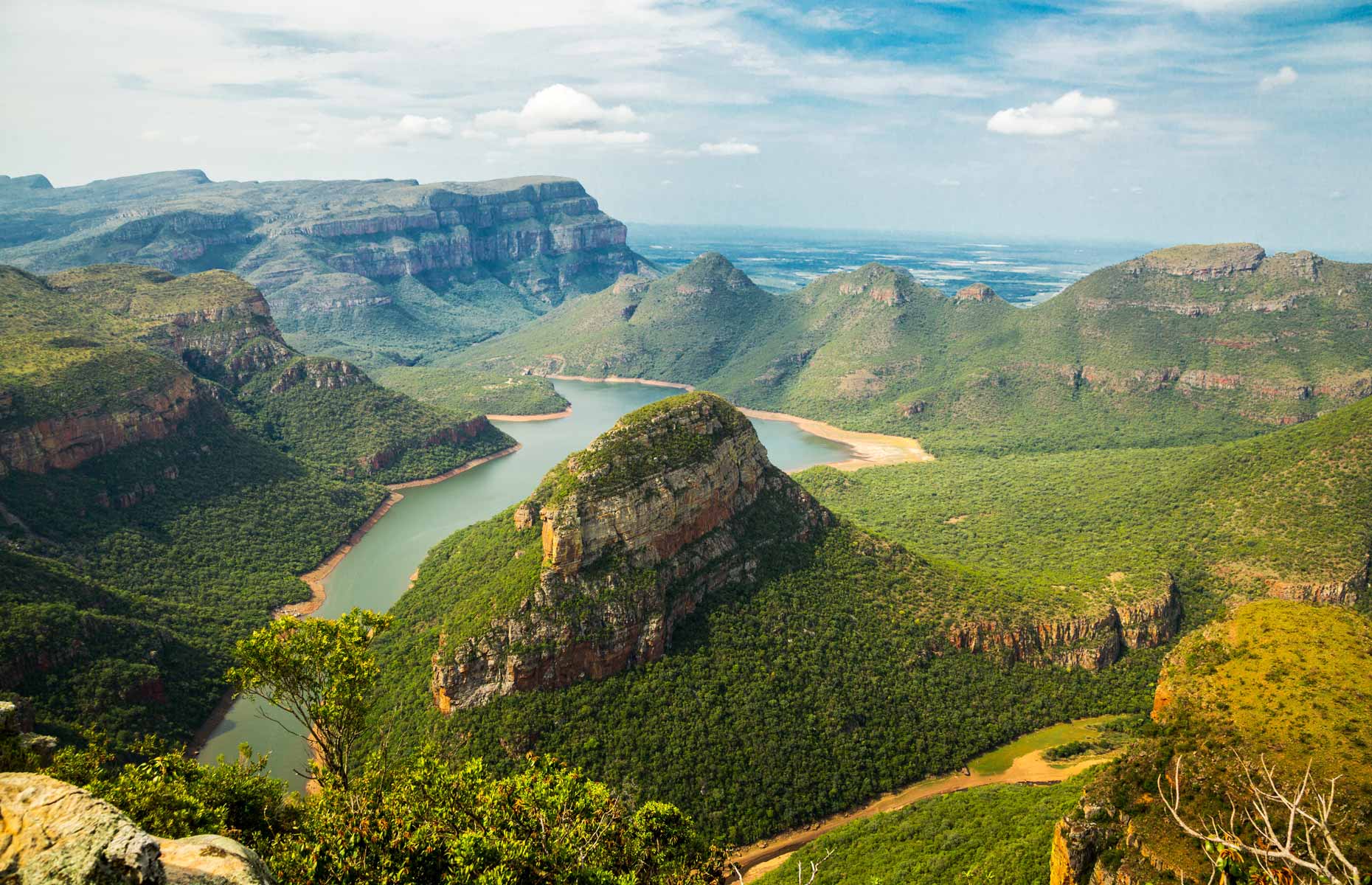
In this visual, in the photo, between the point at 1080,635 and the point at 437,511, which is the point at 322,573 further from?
the point at 1080,635

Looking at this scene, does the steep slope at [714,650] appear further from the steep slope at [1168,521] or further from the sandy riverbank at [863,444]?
the sandy riverbank at [863,444]

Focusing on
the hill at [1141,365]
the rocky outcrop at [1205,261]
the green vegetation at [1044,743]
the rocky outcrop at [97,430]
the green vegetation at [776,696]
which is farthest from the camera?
the rocky outcrop at [1205,261]

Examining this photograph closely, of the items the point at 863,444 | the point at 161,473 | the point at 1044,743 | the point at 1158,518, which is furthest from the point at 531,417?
the point at 1044,743

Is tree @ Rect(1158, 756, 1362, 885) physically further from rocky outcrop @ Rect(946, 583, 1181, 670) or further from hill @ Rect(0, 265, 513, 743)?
hill @ Rect(0, 265, 513, 743)

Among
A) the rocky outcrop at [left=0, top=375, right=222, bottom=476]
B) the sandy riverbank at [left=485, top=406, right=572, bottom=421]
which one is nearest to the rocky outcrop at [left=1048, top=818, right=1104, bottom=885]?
the rocky outcrop at [left=0, top=375, right=222, bottom=476]

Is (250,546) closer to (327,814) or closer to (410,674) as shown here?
(410,674)

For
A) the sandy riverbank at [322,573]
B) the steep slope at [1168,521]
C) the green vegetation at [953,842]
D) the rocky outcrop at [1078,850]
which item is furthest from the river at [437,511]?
the steep slope at [1168,521]
